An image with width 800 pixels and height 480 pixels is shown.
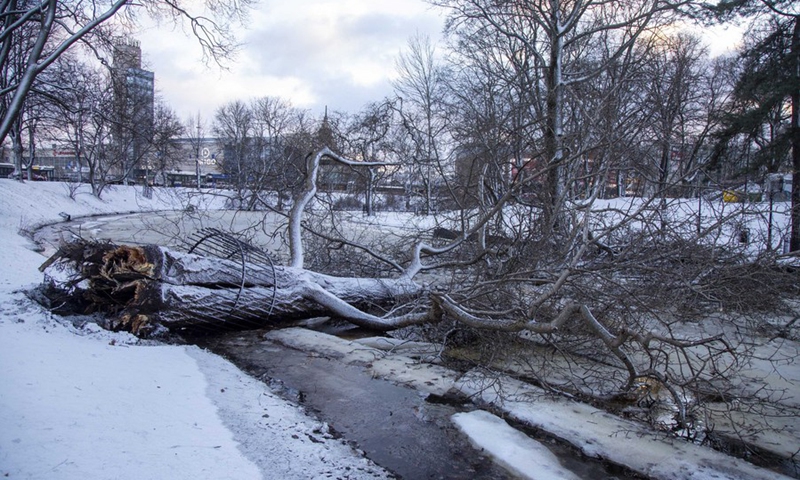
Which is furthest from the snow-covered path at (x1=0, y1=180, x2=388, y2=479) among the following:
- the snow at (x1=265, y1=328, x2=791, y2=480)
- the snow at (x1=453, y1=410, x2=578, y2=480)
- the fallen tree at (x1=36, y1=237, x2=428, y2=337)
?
the snow at (x1=265, y1=328, x2=791, y2=480)

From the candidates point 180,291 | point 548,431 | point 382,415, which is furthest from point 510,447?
point 180,291

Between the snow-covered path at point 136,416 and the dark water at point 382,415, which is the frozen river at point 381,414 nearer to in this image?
the dark water at point 382,415

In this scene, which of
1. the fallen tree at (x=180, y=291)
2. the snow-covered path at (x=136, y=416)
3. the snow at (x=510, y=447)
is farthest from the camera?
the fallen tree at (x=180, y=291)

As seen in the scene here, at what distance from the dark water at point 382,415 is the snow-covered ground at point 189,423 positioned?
129 mm

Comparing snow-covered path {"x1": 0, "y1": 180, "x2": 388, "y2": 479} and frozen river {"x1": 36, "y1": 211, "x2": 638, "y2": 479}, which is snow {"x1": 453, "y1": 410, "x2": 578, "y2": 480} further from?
snow-covered path {"x1": 0, "y1": 180, "x2": 388, "y2": 479}

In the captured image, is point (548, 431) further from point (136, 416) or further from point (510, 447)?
point (136, 416)

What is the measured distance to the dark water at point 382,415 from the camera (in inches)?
112

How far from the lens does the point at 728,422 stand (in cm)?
354

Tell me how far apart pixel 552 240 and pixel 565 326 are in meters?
2.09

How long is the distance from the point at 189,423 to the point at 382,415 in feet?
4.19

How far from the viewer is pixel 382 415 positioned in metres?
3.56

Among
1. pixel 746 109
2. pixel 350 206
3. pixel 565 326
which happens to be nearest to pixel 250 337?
pixel 565 326

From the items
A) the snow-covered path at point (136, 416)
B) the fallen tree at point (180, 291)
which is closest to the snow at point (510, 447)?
the snow-covered path at point (136, 416)

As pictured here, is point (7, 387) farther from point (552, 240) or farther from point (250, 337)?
point (552, 240)
